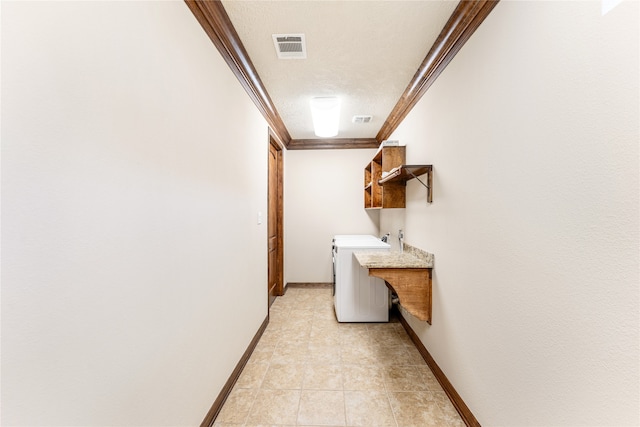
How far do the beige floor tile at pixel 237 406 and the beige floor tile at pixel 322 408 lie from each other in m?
0.35

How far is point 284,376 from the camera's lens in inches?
79.6

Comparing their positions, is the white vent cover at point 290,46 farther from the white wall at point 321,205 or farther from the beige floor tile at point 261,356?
the beige floor tile at point 261,356

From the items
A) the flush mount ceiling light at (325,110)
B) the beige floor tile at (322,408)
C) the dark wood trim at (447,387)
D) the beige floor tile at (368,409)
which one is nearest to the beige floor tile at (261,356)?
the beige floor tile at (322,408)

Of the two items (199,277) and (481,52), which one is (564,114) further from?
(199,277)

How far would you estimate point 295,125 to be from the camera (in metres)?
3.55

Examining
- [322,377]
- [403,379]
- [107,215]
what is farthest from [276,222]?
[107,215]

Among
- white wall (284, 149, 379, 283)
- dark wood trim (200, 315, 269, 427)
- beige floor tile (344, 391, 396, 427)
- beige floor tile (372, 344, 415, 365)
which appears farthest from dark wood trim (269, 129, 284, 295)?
beige floor tile (344, 391, 396, 427)

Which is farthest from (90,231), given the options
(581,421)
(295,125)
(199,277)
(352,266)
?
(295,125)

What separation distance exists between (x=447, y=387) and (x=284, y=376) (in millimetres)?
1192

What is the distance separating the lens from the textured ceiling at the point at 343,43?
1.53 metres

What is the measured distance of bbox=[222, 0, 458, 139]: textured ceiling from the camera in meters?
1.53

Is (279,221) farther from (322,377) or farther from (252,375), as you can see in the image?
(322,377)

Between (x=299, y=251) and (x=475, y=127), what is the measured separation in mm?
3326

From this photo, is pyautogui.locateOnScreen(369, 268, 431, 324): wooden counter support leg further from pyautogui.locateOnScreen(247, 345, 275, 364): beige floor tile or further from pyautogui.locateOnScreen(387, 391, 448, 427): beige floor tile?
pyautogui.locateOnScreen(247, 345, 275, 364): beige floor tile
